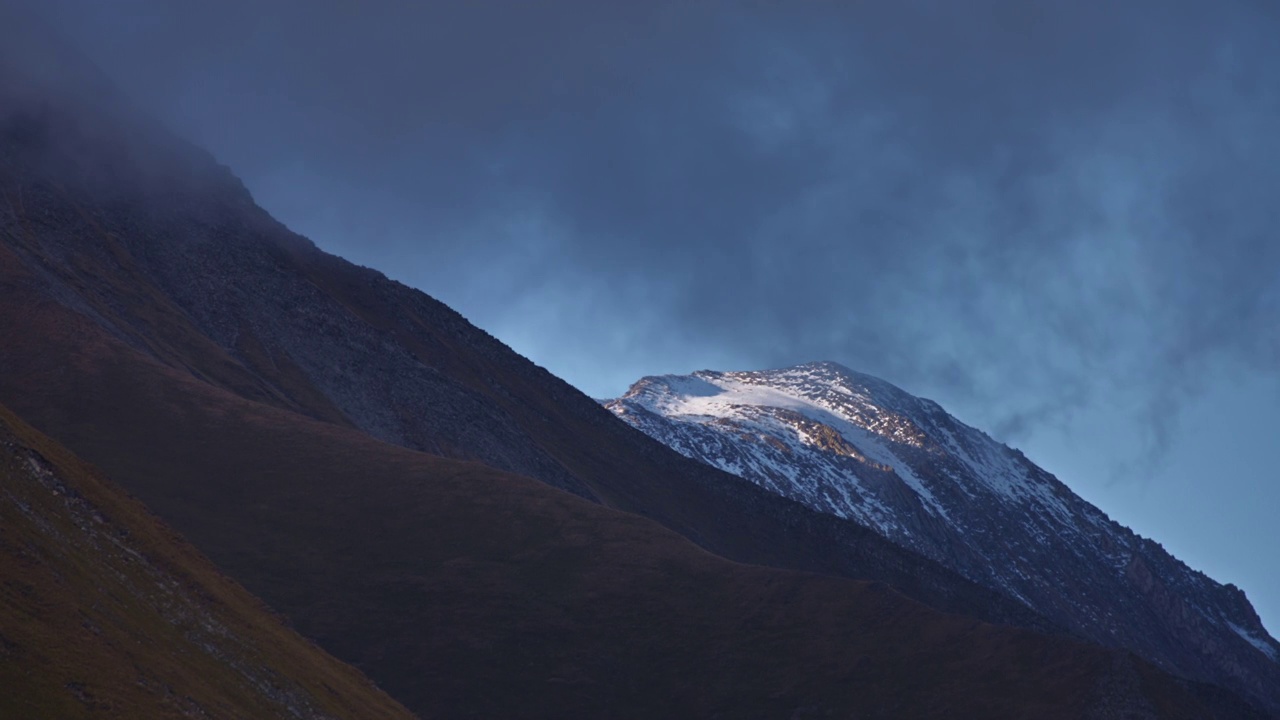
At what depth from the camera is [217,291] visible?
14038cm

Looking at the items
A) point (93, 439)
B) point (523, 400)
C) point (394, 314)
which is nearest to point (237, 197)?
point (394, 314)

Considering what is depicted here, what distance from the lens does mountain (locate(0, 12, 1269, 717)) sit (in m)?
85.6

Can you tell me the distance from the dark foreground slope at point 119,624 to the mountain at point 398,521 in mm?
28938

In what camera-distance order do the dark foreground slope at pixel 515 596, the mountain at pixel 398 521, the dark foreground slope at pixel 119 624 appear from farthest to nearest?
the mountain at pixel 398 521, the dark foreground slope at pixel 515 596, the dark foreground slope at pixel 119 624

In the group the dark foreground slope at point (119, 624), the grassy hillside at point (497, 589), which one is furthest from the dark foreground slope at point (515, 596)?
the dark foreground slope at point (119, 624)

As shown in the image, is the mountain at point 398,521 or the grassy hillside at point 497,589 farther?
the mountain at point 398,521

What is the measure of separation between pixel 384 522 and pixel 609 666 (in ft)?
76.9

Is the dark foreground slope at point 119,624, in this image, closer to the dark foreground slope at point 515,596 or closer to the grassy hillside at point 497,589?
the grassy hillside at point 497,589

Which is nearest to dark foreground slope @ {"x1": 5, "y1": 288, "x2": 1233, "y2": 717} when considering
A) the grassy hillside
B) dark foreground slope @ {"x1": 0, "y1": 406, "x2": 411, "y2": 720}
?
the grassy hillside

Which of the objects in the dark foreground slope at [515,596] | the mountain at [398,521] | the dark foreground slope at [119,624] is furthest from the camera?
the mountain at [398,521]

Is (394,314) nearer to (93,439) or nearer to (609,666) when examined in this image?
(93,439)

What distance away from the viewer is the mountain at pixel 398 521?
8562 cm

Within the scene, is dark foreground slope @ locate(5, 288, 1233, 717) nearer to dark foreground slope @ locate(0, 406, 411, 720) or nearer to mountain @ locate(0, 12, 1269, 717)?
mountain @ locate(0, 12, 1269, 717)

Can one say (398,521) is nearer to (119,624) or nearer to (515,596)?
(515,596)
